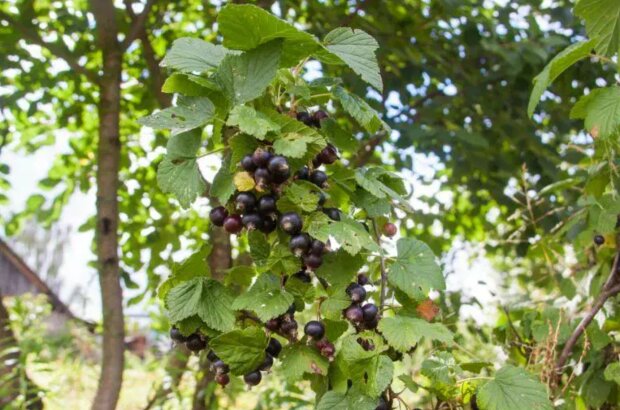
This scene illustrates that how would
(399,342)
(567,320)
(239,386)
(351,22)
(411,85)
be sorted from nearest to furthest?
(399,342)
(567,320)
(239,386)
(351,22)
(411,85)

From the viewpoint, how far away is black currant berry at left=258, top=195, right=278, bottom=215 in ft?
2.54

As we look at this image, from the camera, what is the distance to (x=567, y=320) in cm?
147

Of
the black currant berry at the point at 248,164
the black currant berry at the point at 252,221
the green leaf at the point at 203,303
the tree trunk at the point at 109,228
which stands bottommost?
the tree trunk at the point at 109,228

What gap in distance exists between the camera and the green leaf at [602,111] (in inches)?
36.0

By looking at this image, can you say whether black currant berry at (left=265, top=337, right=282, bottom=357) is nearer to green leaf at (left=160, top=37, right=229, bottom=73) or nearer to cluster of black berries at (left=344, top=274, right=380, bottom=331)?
cluster of black berries at (left=344, top=274, right=380, bottom=331)

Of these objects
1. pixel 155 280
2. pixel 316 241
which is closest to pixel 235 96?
pixel 316 241

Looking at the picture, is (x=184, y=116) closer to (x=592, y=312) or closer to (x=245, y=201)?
(x=245, y=201)

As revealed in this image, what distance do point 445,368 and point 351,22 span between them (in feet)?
4.48

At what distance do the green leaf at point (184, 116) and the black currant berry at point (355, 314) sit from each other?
29 cm

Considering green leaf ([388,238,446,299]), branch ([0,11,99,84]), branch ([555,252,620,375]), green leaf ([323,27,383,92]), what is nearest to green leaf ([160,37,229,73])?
green leaf ([323,27,383,92])

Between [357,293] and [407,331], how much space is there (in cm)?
8

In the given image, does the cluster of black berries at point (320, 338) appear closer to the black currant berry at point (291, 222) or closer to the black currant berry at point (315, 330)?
the black currant berry at point (315, 330)

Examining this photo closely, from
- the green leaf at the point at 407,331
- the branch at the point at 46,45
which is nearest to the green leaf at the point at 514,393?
the green leaf at the point at 407,331

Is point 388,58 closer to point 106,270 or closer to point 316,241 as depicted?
point 106,270
